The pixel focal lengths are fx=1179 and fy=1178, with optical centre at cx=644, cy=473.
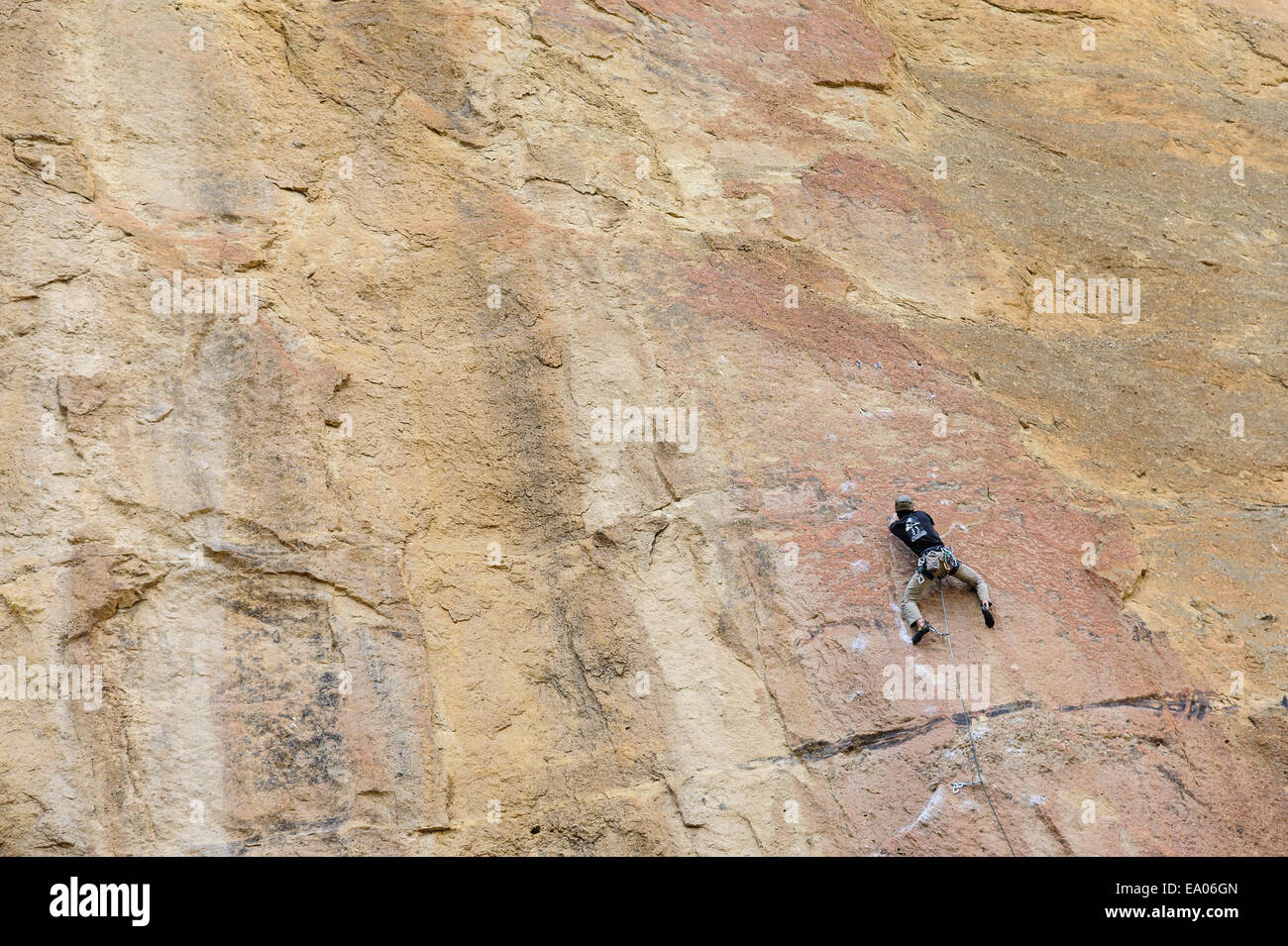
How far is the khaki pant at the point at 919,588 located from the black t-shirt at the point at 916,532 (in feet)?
0.67

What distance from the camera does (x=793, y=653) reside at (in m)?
9.04

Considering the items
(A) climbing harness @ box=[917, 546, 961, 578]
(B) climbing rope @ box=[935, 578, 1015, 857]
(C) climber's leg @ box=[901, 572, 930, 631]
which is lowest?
(B) climbing rope @ box=[935, 578, 1015, 857]

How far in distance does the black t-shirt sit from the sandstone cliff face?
0.26 m

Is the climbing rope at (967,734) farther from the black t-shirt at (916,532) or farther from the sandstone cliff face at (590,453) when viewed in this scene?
the black t-shirt at (916,532)

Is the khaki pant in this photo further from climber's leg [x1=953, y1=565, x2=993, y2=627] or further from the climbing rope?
the climbing rope

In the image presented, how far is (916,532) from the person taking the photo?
9.09 metres

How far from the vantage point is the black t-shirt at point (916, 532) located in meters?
9.03

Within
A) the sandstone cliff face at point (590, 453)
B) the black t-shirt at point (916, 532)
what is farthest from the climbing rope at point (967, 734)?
the black t-shirt at point (916, 532)

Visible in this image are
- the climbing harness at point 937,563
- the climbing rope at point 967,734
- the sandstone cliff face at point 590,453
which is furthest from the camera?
the climbing harness at point 937,563

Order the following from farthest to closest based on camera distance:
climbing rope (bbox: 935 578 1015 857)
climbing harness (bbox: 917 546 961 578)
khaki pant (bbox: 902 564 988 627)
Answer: khaki pant (bbox: 902 564 988 627) → climbing harness (bbox: 917 546 961 578) → climbing rope (bbox: 935 578 1015 857)

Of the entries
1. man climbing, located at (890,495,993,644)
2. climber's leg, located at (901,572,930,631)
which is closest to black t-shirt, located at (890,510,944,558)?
man climbing, located at (890,495,993,644)

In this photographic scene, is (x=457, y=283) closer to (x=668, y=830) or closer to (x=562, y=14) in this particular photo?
(x=562, y=14)

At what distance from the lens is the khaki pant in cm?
899

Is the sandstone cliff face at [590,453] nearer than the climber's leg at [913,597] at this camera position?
Yes
